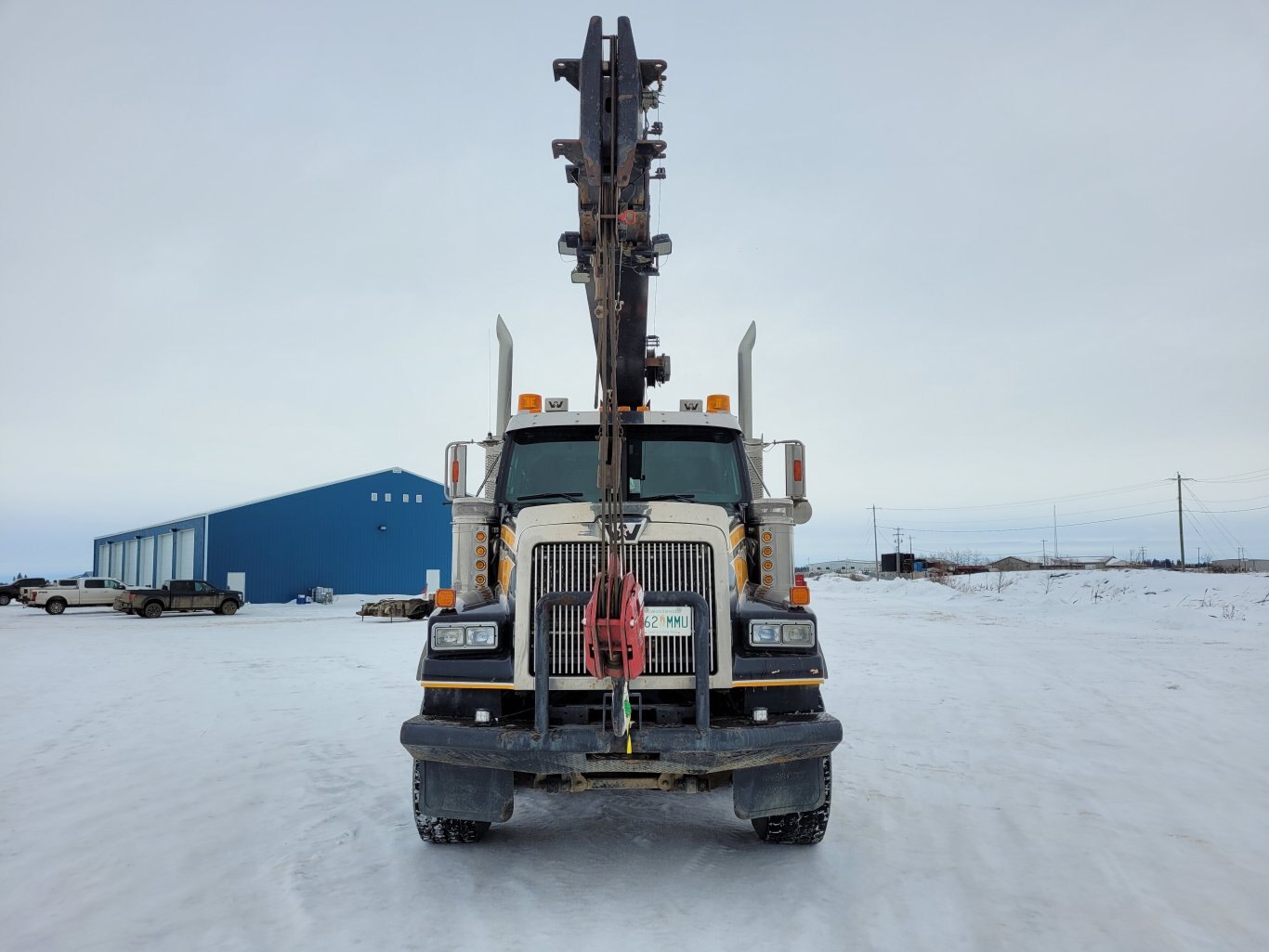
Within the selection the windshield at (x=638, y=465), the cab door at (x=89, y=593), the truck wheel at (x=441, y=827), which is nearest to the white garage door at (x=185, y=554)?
the cab door at (x=89, y=593)

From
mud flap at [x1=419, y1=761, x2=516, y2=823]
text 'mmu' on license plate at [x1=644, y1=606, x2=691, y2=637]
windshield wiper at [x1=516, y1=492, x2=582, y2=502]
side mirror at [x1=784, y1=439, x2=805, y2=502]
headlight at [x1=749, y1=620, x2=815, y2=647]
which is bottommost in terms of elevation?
mud flap at [x1=419, y1=761, x2=516, y2=823]

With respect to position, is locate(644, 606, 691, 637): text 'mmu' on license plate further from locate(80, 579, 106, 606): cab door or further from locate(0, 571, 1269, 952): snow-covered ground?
locate(80, 579, 106, 606): cab door

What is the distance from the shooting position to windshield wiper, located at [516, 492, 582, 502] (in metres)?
5.90

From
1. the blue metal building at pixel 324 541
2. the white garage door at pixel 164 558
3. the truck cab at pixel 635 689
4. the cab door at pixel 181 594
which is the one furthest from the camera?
the white garage door at pixel 164 558

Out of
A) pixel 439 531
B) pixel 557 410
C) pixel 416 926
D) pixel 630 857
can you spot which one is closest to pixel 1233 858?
pixel 630 857

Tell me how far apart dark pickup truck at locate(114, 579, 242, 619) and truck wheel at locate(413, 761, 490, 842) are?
93.4 ft

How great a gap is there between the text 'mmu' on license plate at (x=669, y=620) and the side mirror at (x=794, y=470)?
183 centimetres

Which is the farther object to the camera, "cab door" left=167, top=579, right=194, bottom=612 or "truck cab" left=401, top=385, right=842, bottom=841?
"cab door" left=167, top=579, right=194, bottom=612

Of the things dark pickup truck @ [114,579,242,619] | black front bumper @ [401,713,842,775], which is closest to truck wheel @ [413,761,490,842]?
black front bumper @ [401,713,842,775]

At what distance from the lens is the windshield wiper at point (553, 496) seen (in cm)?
590

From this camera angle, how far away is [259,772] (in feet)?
22.9

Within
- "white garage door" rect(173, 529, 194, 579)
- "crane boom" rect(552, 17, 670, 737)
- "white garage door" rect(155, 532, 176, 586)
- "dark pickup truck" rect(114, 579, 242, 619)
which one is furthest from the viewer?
"white garage door" rect(155, 532, 176, 586)

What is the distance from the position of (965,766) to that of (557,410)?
4505mm

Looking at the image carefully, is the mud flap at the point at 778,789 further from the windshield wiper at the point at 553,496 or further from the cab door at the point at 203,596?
the cab door at the point at 203,596
